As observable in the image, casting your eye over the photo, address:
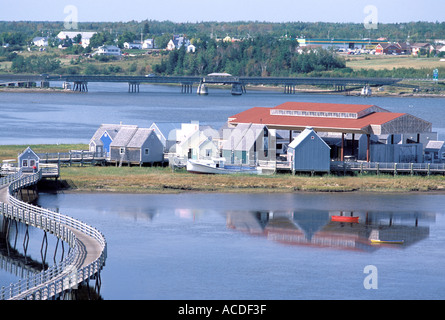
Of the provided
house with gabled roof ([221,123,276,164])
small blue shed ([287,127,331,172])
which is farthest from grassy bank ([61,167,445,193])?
house with gabled roof ([221,123,276,164])

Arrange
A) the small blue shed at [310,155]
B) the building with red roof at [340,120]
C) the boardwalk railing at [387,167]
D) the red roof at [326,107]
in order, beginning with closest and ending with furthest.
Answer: the small blue shed at [310,155] → the boardwalk railing at [387,167] → the building with red roof at [340,120] → the red roof at [326,107]

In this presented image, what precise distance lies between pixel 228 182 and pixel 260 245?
2063 centimetres

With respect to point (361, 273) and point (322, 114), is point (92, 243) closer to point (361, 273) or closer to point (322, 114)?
point (361, 273)

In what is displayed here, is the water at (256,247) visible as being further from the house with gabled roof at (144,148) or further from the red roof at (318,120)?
the house with gabled roof at (144,148)

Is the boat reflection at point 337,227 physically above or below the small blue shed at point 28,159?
below

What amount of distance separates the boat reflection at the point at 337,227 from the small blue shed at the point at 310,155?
1231 centimetres

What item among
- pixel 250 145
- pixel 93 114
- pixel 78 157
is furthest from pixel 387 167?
pixel 93 114

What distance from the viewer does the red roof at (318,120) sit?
78.5 m

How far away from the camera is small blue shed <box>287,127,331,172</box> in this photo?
75.9m

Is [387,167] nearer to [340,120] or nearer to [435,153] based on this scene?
[340,120]

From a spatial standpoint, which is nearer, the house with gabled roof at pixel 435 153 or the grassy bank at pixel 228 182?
the grassy bank at pixel 228 182

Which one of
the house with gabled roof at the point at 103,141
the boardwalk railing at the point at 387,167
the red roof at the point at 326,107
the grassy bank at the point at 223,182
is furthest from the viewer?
the red roof at the point at 326,107

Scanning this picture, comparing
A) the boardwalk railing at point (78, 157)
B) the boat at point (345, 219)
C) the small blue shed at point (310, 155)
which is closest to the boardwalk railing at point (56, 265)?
the boardwalk railing at point (78, 157)
